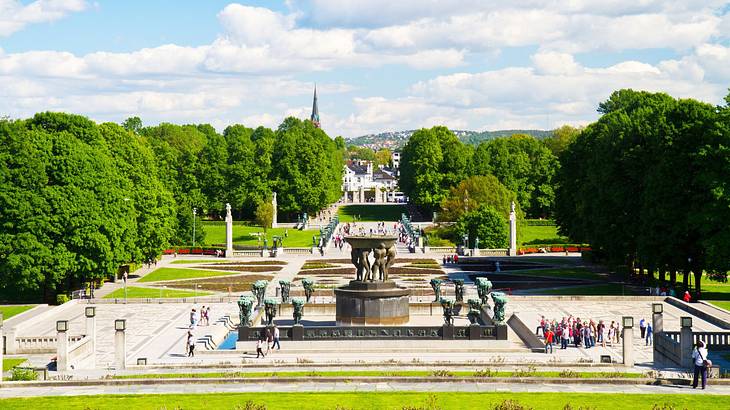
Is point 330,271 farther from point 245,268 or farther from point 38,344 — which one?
point 38,344

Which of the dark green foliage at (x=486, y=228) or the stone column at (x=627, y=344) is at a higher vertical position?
the dark green foliage at (x=486, y=228)

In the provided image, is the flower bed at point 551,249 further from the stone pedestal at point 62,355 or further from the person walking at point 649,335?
the stone pedestal at point 62,355

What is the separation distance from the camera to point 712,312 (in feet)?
178

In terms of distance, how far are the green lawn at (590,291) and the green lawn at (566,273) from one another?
6.18 meters

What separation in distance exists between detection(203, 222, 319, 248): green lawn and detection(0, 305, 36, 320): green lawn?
49.9 meters

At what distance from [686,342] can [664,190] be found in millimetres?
24869

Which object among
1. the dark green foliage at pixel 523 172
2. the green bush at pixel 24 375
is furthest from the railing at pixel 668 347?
the dark green foliage at pixel 523 172

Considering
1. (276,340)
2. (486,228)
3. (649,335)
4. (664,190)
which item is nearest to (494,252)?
(486,228)

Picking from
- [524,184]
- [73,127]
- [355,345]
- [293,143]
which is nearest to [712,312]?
[355,345]

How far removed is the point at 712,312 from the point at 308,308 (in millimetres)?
22153

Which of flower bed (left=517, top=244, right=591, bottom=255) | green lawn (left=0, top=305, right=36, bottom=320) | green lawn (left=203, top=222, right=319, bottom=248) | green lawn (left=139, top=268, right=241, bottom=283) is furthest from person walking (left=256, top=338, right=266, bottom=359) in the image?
green lawn (left=203, top=222, right=319, bottom=248)

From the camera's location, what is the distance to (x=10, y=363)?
42188 mm

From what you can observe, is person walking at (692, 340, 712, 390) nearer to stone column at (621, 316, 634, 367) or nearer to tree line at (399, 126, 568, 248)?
stone column at (621, 316, 634, 367)

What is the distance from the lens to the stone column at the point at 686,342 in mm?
39094
